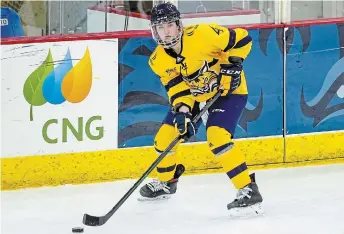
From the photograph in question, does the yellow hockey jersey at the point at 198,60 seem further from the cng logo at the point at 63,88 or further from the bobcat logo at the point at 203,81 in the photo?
the cng logo at the point at 63,88

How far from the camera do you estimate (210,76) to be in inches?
174

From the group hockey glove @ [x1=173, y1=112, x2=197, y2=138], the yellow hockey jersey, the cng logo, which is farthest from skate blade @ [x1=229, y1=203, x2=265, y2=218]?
the cng logo

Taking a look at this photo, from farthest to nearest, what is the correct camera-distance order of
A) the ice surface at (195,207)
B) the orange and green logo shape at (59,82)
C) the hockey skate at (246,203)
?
1. the orange and green logo shape at (59,82)
2. the hockey skate at (246,203)
3. the ice surface at (195,207)

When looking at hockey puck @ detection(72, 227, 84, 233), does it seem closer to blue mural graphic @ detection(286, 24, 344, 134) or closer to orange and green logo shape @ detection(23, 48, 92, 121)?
orange and green logo shape @ detection(23, 48, 92, 121)

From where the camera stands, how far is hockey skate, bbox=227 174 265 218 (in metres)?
4.38

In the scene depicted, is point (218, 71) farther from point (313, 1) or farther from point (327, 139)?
point (313, 1)

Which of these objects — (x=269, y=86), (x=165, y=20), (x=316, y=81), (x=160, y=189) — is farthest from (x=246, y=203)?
(x=316, y=81)

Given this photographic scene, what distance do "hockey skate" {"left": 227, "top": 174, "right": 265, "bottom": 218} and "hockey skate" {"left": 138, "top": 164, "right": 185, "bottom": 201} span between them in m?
0.45

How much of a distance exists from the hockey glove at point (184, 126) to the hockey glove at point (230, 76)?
0.69 ft

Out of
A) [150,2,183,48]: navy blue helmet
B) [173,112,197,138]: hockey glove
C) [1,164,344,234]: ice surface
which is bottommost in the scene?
[1,164,344,234]: ice surface

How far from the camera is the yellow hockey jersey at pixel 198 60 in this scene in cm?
432

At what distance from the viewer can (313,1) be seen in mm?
6012

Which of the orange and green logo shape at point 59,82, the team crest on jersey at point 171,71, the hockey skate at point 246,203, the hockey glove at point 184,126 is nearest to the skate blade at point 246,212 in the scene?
the hockey skate at point 246,203

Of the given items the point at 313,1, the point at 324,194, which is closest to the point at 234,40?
the point at 324,194
